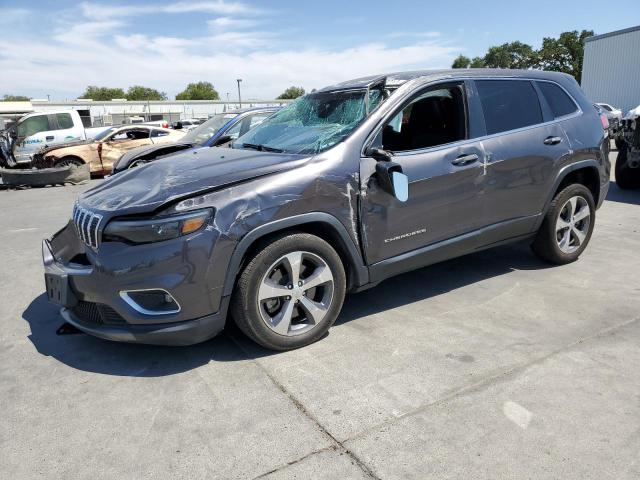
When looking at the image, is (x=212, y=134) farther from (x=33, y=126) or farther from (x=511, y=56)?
(x=511, y=56)

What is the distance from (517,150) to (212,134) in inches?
252

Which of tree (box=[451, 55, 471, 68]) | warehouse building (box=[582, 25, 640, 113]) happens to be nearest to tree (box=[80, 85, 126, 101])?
tree (box=[451, 55, 471, 68])

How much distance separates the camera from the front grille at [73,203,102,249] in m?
2.92

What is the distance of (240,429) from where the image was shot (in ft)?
8.11

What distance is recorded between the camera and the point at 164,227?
2.76 meters

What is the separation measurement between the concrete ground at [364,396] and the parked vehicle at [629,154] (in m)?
4.67

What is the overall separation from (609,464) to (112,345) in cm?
294

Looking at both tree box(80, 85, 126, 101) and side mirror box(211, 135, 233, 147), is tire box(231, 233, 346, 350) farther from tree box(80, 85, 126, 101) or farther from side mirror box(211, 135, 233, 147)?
tree box(80, 85, 126, 101)

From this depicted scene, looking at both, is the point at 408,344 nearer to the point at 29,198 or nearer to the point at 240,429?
the point at 240,429

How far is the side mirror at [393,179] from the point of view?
3264 millimetres

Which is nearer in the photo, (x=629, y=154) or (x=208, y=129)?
(x=629, y=154)

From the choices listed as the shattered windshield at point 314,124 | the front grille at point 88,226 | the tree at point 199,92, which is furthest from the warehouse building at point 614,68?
the tree at point 199,92

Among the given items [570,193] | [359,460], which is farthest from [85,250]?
[570,193]

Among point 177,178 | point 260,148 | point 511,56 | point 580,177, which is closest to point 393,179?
point 260,148
